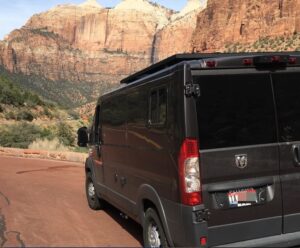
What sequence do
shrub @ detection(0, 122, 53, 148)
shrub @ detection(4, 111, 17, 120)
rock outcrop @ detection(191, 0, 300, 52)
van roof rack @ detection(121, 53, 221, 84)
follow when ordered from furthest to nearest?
1. rock outcrop @ detection(191, 0, 300, 52)
2. shrub @ detection(4, 111, 17, 120)
3. shrub @ detection(0, 122, 53, 148)
4. van roof rack @ detection(121, 53, 221, 84)

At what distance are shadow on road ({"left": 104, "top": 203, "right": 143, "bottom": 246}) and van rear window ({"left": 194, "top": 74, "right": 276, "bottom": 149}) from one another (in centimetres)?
276

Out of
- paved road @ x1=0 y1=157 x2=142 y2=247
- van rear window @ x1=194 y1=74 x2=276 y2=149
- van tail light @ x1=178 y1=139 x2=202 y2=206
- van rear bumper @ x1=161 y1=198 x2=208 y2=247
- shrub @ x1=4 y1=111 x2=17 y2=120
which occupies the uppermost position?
shrub @ x1=4 y1=111 x2=17 y2=120

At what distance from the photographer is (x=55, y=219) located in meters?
9.02

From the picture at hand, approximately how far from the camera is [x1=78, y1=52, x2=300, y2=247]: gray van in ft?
16.5

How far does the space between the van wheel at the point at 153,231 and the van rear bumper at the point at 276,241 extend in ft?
2.82

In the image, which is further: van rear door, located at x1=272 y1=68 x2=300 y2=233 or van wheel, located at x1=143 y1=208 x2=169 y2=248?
van wheel, located at x1=143 y1=208 x2=169 y2=248

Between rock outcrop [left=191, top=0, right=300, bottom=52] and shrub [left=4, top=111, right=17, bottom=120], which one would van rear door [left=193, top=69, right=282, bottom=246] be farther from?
rock outcrop [left=191, top=0, right=300, bottom=52]

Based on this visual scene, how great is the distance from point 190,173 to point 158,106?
0.99 meters

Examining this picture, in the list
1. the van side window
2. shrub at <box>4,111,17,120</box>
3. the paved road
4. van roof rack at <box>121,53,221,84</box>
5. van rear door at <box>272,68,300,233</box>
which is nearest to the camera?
van rear door at <box>272,68,300,233</box>

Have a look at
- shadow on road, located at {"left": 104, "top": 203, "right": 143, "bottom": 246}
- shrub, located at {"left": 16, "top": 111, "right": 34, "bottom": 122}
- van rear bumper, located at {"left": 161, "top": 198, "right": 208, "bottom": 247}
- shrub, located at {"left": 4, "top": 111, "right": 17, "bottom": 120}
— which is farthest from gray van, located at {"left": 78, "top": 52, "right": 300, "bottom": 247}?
shrub, located at {"left": 16, "top": 111, "right": 34, "bottom": 122}

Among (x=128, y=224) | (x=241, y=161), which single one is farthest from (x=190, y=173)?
(x=128, y=224)

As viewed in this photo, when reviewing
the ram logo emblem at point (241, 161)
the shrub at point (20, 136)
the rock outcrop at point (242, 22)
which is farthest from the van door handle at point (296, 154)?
the rock outcrop at point (242, 22)

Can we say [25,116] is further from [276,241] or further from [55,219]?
[276,241]

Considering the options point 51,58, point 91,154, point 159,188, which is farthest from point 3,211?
point 51,58
